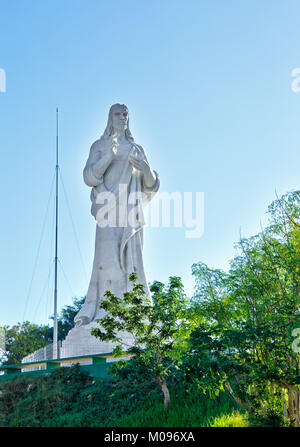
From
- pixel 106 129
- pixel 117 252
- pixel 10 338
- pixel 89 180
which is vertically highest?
pixel 106 129

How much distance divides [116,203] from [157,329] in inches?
216

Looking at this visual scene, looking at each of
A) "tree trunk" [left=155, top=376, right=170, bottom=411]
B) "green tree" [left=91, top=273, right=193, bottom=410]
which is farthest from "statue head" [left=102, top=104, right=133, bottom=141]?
"tree trunk" [left=155, top=376, right=170, bottom=411]

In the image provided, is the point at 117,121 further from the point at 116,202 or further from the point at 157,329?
the point at 157,329

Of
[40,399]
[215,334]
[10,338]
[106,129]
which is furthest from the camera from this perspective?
[10,338]

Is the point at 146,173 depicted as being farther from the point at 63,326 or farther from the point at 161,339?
the point at 63,326

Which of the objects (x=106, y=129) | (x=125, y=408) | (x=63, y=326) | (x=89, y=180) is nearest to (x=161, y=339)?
(x=125, y=408)

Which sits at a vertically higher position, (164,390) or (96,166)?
(96,166)

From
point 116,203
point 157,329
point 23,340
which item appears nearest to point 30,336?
point 23,340

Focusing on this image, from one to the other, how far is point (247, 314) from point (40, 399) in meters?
4.71

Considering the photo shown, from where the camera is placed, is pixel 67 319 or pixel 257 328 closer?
pixel 257 328

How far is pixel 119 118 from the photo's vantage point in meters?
16.1

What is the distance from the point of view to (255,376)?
8.05 metres

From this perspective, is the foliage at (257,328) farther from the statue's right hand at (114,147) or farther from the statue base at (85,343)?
the statue's right hand at (114,147)

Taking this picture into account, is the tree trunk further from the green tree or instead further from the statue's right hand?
the statue's right hand
